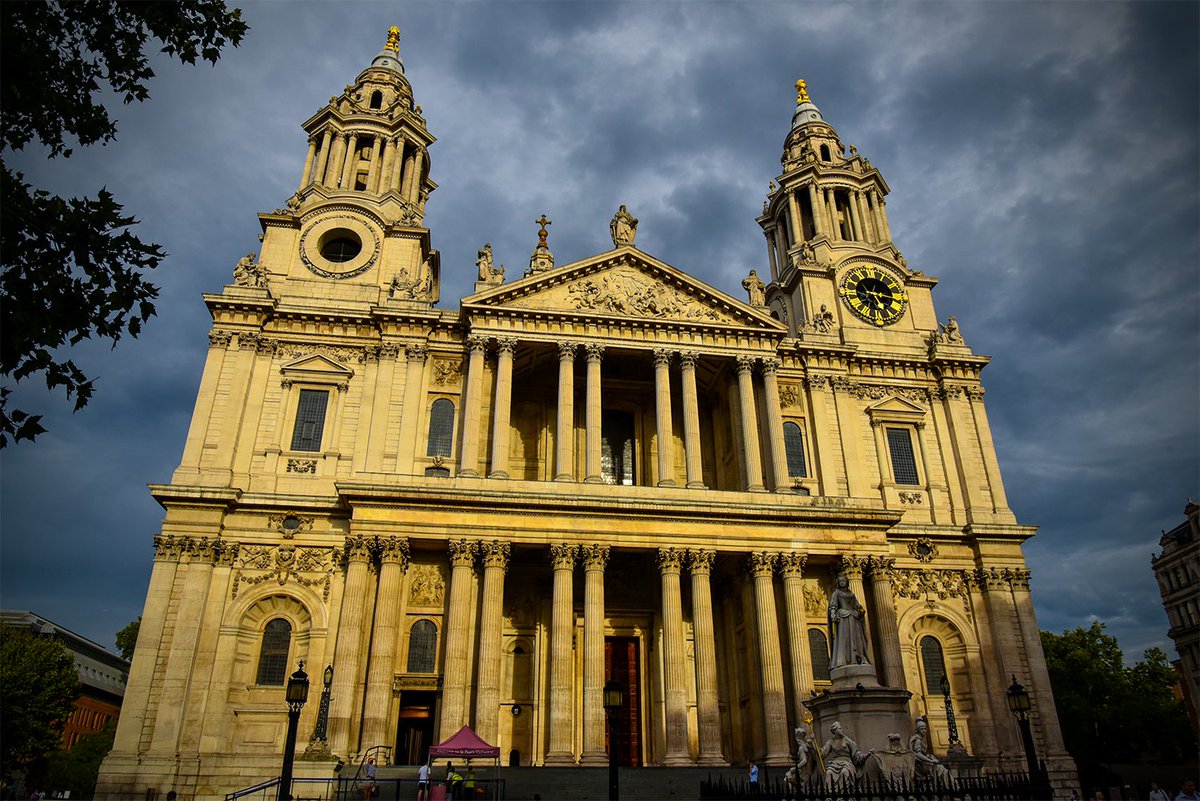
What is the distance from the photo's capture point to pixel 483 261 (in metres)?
35.1

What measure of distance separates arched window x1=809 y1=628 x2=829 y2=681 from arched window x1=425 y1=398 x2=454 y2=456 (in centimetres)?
1571

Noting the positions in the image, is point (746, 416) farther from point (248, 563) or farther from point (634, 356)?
point (248, 563)

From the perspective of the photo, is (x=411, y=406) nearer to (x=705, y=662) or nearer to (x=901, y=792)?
(x=705, y=662)

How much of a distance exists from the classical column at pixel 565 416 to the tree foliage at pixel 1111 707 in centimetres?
3724

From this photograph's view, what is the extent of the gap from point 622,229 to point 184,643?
23.5m

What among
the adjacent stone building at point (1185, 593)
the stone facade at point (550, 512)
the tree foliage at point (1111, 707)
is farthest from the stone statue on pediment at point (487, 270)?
the adjacent stone building at point (1185, 593)

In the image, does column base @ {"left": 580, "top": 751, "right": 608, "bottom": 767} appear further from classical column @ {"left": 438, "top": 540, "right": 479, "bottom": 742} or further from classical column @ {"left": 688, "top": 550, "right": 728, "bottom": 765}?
classical column @ {"left": 438, "top": 540, "right": 479, "bottom": 742}

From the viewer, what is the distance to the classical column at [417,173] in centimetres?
4144

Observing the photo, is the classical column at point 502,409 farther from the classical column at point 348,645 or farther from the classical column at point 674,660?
the classical column at point 674,660

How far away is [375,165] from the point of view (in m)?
40.6

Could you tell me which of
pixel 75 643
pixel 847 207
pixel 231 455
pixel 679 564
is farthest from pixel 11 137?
pixel 75 643

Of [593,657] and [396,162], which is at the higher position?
[396,162]

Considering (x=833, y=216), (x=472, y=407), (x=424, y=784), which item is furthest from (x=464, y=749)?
(x=833, y=216)

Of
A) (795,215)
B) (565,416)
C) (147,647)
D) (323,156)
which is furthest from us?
(795,215)
